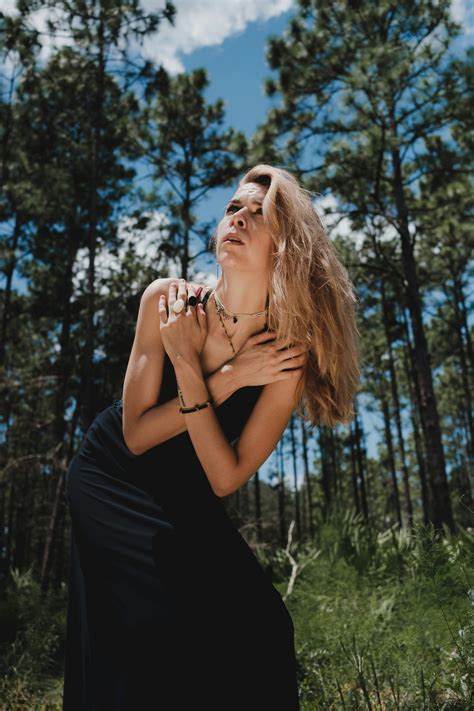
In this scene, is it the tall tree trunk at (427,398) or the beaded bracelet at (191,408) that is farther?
the tall tree trunk at (427,398)

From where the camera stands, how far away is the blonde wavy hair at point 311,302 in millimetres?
1962

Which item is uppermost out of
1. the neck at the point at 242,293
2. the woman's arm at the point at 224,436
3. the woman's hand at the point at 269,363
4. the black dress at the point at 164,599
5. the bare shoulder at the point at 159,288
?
the bare shoulder at the point at 159,288

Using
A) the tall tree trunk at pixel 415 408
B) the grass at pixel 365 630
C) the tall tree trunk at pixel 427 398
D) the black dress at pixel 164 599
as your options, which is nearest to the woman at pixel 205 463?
the black dress at pixel 164 599

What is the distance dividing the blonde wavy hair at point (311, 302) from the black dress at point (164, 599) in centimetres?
52

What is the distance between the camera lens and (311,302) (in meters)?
1.96

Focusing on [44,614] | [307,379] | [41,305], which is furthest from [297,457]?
[307,379]

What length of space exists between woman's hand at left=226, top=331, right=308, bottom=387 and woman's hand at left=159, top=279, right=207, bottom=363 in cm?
15

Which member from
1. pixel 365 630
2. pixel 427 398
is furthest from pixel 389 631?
pixel 427 398

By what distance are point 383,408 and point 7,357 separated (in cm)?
1613

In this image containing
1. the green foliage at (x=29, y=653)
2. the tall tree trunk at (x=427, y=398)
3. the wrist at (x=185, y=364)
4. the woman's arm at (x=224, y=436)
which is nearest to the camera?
the woman's arm at (x=224, y=436)

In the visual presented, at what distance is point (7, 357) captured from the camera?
22.2 m

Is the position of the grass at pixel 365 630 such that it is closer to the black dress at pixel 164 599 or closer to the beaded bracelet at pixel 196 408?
the black dress at pixel 164 599

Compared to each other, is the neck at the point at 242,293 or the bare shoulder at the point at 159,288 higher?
the bare shoulder at the point at 159,288

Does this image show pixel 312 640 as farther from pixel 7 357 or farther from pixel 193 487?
pixel 7 357
